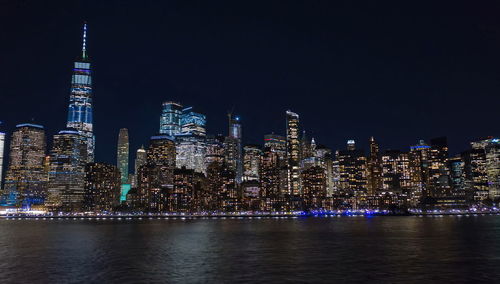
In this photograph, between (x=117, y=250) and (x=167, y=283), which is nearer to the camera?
(x=167, y=283)

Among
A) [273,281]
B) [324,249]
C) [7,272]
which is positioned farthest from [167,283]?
[324,249]

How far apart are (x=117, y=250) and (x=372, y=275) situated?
41.1 meters

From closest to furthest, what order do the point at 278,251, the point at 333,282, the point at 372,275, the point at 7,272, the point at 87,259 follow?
the point at 333,282, the point at 372,275, the point at 7,272, the point at 87,259, the point at 278,251

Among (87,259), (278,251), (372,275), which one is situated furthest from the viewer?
(278,251)

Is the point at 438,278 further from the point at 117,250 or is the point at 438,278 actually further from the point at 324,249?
the point at 117,250

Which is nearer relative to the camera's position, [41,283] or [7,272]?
[41,283]

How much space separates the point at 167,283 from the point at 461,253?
4149cm

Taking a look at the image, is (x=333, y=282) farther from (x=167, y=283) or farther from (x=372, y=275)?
(x=167, y=283)

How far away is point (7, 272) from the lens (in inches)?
1793

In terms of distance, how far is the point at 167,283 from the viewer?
39.8 metres

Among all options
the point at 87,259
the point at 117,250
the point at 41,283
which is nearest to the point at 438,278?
the point at 41,283

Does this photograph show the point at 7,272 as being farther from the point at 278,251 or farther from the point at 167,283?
the point at 278,251

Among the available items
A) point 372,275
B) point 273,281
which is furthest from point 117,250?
point 372,275

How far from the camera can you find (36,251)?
2633 inches
